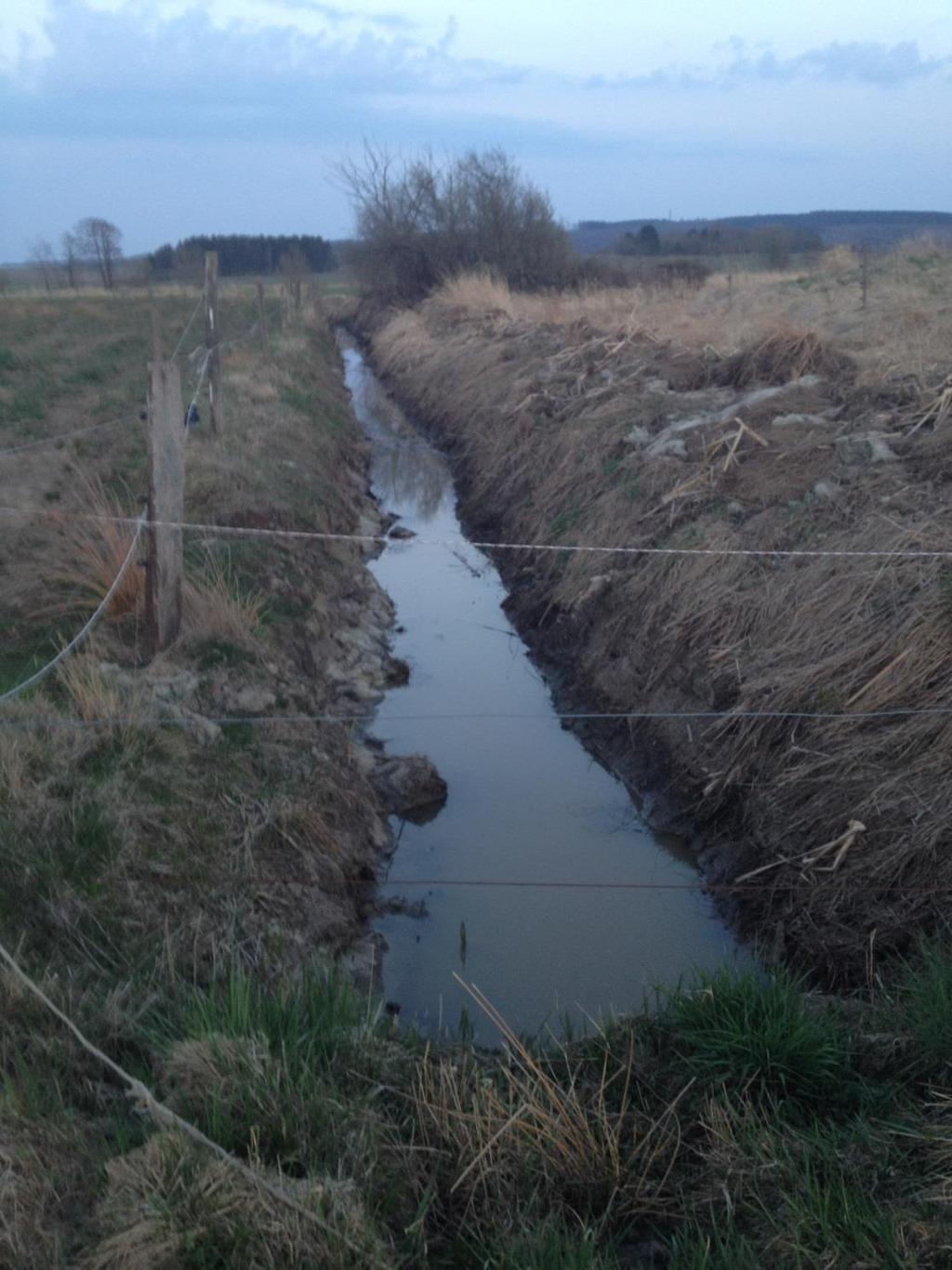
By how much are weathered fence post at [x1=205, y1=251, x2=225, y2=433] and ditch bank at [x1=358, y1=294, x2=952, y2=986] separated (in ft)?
11.0

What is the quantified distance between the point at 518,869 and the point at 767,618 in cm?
225

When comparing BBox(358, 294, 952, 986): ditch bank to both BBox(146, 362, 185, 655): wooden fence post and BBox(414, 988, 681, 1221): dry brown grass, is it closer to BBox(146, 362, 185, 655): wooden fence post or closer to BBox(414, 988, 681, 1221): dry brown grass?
BBox(414, 988, 681, 1221): dry brown grass

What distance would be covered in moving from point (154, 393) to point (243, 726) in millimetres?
1848

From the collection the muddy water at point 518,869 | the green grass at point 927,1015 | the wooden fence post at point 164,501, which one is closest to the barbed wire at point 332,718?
the muddy water at point 518,869

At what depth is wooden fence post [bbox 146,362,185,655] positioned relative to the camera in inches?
250

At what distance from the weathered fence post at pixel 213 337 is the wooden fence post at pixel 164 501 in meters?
5.66

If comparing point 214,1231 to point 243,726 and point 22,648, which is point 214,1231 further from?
point 22,648

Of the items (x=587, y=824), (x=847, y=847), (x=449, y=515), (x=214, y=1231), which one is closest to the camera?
(x=214, y=1231)

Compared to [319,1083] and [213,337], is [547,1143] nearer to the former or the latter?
[319,1083]

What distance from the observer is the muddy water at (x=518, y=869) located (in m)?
5.76

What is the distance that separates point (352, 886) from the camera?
20.6 ft

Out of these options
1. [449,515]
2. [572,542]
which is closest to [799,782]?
[572,542]

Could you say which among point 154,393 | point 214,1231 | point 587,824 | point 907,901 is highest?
point 154,393

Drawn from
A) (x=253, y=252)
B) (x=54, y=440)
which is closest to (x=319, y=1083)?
(x=54, y=440)
